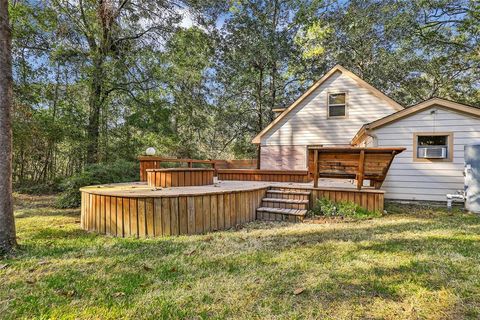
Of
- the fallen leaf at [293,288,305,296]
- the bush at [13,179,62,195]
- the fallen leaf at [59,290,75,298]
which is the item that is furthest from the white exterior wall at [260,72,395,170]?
the fallen leaf at [59,290,75,298]

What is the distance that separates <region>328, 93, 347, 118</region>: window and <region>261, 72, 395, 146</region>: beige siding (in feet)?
0.59

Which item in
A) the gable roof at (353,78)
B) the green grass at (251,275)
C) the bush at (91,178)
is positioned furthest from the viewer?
the gable roof at (353,78)

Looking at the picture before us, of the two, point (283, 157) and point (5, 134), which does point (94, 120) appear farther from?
point (283, 157)

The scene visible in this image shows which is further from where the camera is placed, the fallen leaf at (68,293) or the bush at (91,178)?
the bush at (91,178)

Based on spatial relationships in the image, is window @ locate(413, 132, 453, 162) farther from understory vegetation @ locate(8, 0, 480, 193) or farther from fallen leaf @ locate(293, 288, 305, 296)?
understory vegetation @ locate(8, 0, 480, 193)

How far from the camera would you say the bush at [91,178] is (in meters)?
7.44

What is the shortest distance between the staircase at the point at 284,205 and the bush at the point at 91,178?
5077 mm

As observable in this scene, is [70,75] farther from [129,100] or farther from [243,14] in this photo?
[243,14]

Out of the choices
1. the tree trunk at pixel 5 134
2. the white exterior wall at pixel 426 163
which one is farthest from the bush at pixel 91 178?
the white exterior wall at pixel 426 163

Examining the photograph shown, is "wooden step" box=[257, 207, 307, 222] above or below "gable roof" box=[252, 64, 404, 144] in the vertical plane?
below

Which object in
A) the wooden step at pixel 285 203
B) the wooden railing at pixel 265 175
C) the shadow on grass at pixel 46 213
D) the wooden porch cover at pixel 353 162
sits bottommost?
the shadow on grass at pixel 46 213

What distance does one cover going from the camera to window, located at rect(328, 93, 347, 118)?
11305 millimetres

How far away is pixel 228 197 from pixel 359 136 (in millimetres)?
6631

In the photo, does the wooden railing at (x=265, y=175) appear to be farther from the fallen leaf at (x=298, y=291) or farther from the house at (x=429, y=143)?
the fallen leaf at (x=298, y=291)
